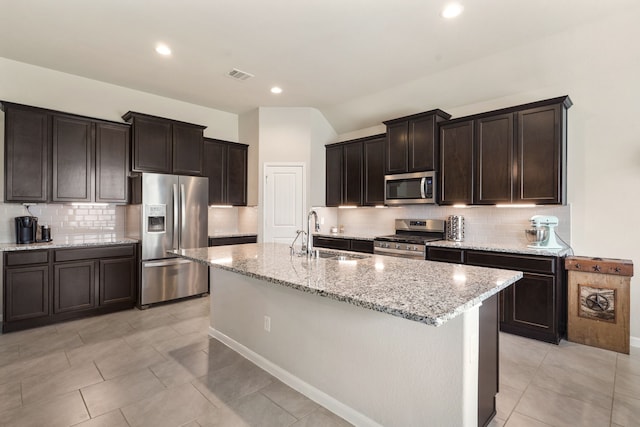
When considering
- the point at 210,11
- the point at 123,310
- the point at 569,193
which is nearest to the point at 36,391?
the point at 123,310

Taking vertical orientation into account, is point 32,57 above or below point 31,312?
above

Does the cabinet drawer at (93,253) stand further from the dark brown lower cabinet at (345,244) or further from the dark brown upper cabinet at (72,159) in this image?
the dark brown lower cabinet at (345,244)

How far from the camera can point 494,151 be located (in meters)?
3.79

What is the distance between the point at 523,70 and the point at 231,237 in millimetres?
4495

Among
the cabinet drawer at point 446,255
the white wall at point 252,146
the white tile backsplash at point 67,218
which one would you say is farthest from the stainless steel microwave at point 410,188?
the white tile backsplash at point 67,218

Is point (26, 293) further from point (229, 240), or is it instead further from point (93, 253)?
point (229, 240)

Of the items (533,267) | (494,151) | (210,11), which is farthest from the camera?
(494,151)

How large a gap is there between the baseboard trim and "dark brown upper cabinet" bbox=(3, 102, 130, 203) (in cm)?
276

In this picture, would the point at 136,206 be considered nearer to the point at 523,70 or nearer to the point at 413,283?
the point at 413,283

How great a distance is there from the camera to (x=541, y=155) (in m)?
3.45

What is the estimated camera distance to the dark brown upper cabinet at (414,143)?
14.0 ft

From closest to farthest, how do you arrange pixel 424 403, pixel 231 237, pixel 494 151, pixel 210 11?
pixel 424 403, pixel 210 11, pixel 494 151, pixel 231 237

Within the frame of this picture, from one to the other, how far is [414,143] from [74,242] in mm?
4535

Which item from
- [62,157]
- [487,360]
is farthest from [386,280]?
[62,157]
